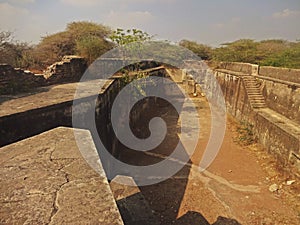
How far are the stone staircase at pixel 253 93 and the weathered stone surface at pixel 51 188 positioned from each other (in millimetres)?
8059

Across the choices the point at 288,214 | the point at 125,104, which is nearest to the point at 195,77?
the point at 125,104

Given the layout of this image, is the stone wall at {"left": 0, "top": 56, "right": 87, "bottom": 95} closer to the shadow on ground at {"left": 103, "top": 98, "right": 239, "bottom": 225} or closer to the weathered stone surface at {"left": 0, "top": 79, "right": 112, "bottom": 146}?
the weathered stone surface at {"left": 0, "top": 79, "right": 112, "bottom": 146}

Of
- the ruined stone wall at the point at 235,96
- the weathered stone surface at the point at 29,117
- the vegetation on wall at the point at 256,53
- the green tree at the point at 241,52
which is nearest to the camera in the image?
the weathered stone surface at the point at 29,117

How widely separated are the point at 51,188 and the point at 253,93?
9163 millimetres

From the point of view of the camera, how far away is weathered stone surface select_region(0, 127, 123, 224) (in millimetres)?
1222

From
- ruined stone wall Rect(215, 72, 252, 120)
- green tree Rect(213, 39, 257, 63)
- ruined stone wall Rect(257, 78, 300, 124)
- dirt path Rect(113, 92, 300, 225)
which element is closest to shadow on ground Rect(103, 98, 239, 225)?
dirt path Rect(113, 92, 300, 225)

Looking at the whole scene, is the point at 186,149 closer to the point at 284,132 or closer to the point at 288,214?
the point at 284,132

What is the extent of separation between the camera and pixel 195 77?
1750 cm

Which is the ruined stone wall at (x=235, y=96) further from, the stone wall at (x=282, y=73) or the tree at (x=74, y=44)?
the tree at (x=74, y=44)

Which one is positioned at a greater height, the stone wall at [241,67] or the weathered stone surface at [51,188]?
the stone wall at [241,67]

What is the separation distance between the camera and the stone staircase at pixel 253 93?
8578mm

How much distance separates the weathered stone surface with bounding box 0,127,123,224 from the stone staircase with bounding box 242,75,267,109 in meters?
8.06

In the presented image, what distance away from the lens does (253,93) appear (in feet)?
29.7

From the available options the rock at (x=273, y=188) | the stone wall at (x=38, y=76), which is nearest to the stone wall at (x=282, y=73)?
the rock at (x=273, y=188)
